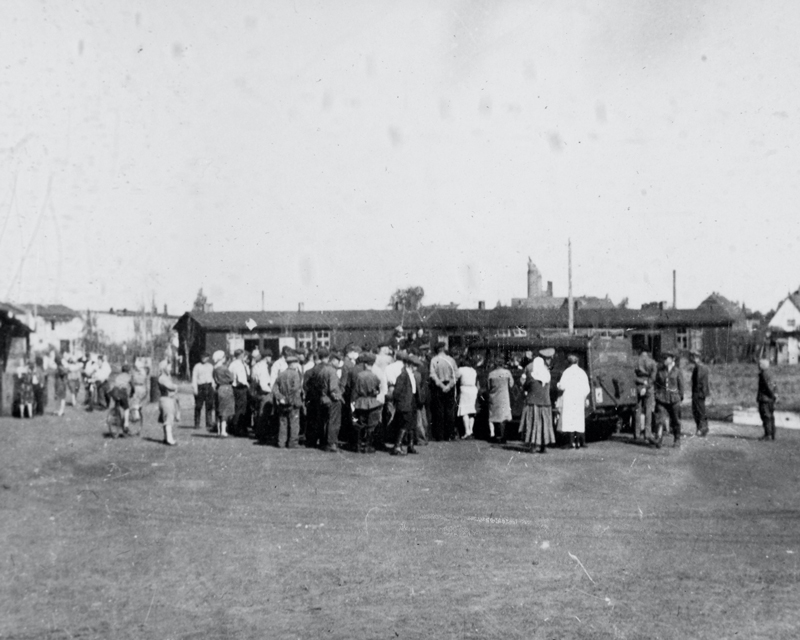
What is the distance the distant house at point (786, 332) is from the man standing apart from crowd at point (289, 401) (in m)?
55.3

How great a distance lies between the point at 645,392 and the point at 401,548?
9300mm

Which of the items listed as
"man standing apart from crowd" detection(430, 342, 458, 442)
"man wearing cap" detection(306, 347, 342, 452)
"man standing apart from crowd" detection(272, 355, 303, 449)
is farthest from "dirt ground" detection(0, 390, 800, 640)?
"man standing apart from crowd" detection(430, 342, 458, 442)

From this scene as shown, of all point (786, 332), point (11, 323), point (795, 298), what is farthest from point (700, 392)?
point (795, 298)

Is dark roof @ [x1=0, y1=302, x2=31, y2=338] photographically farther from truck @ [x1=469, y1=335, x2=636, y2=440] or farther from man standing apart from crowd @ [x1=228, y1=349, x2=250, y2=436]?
truck @ [x1=469, y1=335, x2=636, y2=440]

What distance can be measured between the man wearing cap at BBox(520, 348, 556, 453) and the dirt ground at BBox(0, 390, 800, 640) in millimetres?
1055

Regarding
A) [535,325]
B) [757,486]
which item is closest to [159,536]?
[757,486]

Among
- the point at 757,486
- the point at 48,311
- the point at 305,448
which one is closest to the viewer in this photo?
the point at 757,486

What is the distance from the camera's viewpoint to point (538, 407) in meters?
13.8

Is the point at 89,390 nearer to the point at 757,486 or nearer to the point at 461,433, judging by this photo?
the point at 461,433

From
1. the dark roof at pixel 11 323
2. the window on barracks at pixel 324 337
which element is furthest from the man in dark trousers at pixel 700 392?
the window on barracks at pixel 324 337

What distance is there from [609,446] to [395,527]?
7653mm

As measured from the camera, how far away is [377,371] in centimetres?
1521

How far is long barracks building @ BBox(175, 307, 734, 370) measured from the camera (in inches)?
2046

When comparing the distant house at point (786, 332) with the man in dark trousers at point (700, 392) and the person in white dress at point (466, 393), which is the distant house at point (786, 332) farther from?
the person in white dress at point (466, 393)
